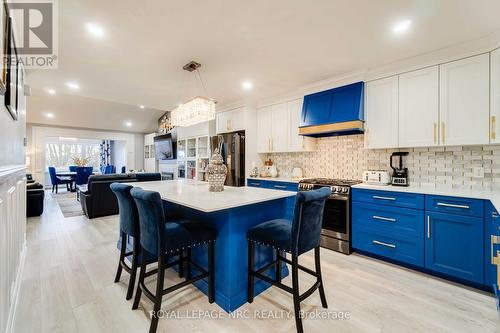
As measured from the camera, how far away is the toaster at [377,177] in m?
3.07

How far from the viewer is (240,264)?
1.93 m

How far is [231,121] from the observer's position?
4965 millimetres

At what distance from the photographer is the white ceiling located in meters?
1.88

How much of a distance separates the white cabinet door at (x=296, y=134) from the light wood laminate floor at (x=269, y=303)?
1873mm

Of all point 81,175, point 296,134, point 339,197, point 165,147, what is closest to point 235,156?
point 296,134

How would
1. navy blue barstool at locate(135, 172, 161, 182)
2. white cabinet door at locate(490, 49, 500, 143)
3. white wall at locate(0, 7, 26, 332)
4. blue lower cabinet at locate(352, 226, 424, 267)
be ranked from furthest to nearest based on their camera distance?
navy blue barstool at locate(135, 172, 161, 182) → blue lower cabinet at locate(352, 226, 424, 267) → white cabinet door at locate(490, 49, 500, 143) → white wall at locate(0, 7, 26, 332)

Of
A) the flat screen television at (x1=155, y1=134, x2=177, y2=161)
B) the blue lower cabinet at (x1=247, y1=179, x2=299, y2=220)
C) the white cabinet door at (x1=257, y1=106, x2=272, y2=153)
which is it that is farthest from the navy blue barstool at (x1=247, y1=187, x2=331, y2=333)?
the flat screen television at (x1=155, y1=134, x2=177, y2=161)

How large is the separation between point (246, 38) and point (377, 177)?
8.03 ft

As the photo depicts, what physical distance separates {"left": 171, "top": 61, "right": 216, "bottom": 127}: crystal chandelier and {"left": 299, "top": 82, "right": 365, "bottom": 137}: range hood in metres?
1.62

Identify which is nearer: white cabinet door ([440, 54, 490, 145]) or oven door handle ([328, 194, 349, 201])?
white cabinet door ([440, 54, 490, 145])

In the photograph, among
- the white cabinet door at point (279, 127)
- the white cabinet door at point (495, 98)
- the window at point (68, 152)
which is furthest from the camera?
the window at point (68, 152)

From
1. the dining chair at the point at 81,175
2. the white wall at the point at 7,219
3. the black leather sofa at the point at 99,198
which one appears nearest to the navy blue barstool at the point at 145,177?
the black leather sofa at the point at 99,198

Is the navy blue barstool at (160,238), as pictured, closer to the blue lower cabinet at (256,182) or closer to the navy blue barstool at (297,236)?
the navy blue barstool at (297,236)

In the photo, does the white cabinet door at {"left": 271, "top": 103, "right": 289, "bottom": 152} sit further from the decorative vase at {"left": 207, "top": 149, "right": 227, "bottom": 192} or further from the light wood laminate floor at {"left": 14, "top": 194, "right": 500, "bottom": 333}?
the light wood laminate floor at {"left": 14, "top": 194, "right": 500, "bottom": 333}
